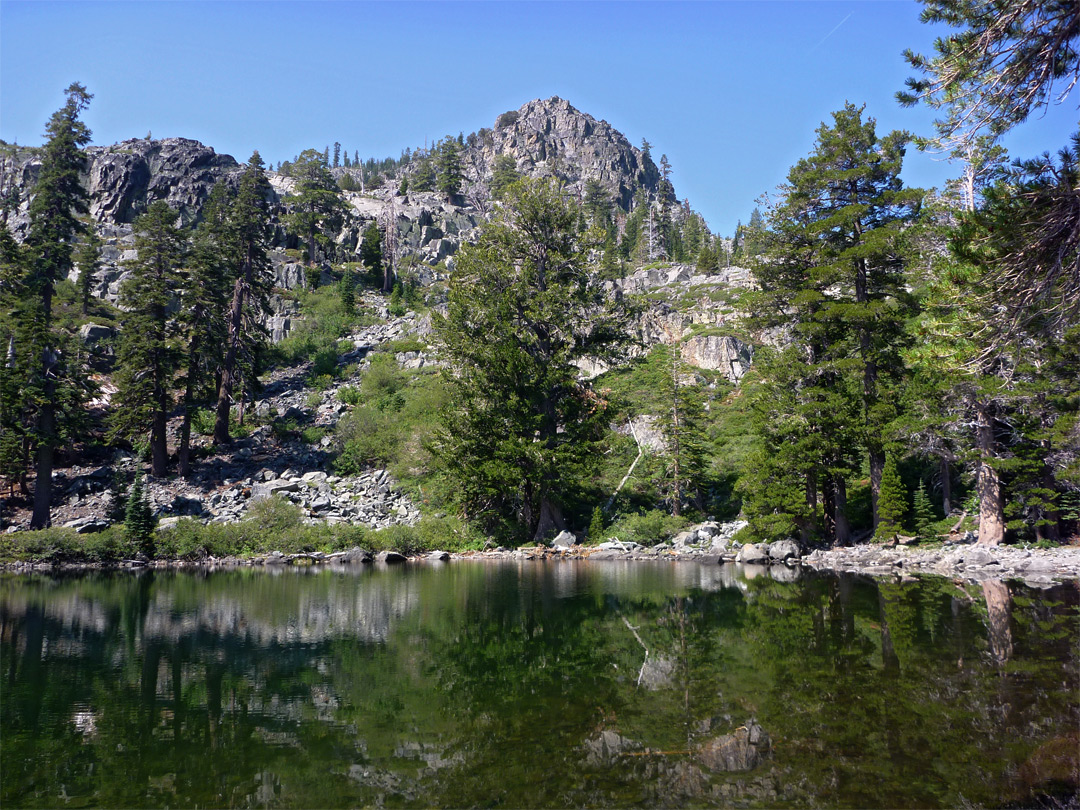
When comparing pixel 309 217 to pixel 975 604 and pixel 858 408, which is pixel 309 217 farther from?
pixel 975 604

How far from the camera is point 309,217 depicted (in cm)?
7338

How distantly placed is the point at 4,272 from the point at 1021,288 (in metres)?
41.9

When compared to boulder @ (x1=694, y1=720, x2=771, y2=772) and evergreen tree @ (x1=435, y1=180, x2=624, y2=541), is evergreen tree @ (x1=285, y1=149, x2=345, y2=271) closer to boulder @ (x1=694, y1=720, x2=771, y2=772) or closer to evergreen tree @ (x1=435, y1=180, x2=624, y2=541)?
evergreen tree @ (x1=435, y1=180, x2=624, y2=541)

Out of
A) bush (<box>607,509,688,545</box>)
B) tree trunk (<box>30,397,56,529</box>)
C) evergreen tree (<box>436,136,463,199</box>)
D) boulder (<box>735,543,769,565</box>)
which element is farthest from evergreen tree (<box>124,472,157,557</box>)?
evergreen tree (<box>436,136,463,199</box>)

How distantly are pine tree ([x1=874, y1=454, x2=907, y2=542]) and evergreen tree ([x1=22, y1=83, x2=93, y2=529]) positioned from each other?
35.3 m

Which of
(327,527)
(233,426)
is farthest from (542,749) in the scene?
(233,426)

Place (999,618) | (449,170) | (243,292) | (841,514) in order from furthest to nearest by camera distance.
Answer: (449,170)
(243,292)
(841,514)
(999,618)

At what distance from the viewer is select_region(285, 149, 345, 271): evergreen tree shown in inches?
2899

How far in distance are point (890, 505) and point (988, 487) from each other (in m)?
3.08

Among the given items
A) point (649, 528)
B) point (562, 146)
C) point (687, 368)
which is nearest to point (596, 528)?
point (649, 528)

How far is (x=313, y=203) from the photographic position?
77.1 metres

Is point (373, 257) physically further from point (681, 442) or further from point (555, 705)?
point (555, 705)

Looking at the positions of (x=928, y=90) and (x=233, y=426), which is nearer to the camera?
(x=928, y=90)

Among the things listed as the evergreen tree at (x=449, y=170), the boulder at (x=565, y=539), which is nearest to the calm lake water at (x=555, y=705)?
the boulder at (x=565, y=539)
